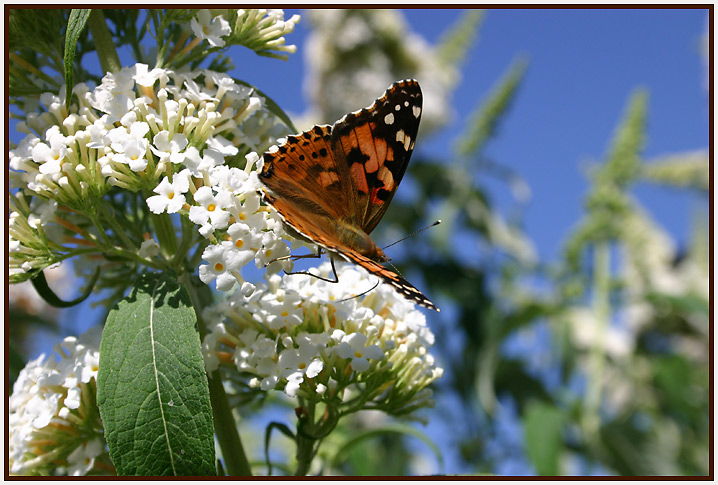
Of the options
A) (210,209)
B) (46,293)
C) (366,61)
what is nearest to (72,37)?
(210,209)

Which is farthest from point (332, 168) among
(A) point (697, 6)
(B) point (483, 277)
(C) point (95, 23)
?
(B) point (483, 277)

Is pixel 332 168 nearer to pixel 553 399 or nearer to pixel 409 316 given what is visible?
pixel 409 316

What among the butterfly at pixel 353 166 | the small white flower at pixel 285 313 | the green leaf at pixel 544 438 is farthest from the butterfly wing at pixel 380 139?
the green leaf at pixel 544 438

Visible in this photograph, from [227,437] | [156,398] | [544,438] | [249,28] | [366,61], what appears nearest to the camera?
[156,398]

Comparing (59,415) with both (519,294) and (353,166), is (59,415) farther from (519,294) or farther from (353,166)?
(519,294)

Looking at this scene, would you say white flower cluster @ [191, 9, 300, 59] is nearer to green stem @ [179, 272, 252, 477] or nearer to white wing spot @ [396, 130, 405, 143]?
white wing spot @ [396, 130, 405, 143]
